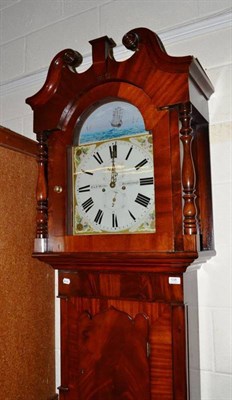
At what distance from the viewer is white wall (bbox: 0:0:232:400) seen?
1.09 m

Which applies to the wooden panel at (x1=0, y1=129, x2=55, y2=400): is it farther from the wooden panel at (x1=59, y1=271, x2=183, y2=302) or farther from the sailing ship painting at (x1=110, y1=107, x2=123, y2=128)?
the sailing ship painting at (x1=110, y1=107, x2=123, y2=128)

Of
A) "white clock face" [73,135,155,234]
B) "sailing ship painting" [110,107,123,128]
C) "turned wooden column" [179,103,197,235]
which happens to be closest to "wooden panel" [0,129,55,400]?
"white clock face" [73,135,155,234]

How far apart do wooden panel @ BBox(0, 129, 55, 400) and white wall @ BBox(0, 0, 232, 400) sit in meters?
0.36

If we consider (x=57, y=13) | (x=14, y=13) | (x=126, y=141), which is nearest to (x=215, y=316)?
(x=126, y=141)

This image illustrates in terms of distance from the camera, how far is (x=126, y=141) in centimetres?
105

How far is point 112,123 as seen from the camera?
1.08 m

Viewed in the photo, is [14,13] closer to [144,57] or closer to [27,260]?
[144,57]

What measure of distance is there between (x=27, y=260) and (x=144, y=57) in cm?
75

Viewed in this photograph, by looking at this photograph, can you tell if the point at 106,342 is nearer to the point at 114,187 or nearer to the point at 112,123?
the point at 114,187

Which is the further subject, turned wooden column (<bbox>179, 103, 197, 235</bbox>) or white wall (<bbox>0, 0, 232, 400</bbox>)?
white wall (<bbox>0, 0, 232, 400</bbox>)

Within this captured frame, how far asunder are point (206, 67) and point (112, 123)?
1.23 ft

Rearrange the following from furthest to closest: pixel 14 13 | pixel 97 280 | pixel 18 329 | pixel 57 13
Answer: pixel 14 13 < pixel 57 13 < pixel 18 329 < pixel 97 280

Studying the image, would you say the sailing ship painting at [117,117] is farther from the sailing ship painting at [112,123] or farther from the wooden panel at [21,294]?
the wooden panel at [21,294]

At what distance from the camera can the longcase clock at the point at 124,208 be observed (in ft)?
3.12
